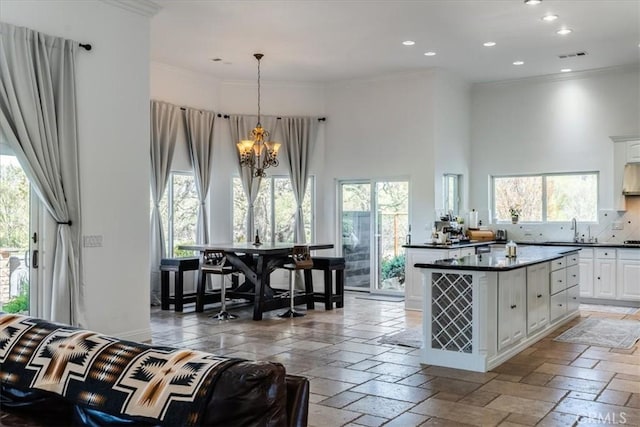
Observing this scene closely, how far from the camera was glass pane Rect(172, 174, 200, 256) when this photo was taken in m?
9.39

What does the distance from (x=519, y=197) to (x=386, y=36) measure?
425cm

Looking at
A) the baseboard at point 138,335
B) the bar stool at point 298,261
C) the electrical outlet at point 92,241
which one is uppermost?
the electrical outlet at point 92,241

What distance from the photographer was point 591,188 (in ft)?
31.5

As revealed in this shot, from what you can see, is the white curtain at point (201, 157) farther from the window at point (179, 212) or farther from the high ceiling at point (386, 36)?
the high ceiling at point (386, 36)

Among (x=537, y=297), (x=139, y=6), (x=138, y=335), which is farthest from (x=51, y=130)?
(x=537, y=297)

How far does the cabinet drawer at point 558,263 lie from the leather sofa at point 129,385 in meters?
5.39

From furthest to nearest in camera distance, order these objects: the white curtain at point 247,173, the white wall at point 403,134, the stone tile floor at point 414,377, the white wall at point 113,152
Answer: the white curtain at point 247,173
the white wall at point 403,134
the white wall at point 113,152
the stone tile floor at point 414,377

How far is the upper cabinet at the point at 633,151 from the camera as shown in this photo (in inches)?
356

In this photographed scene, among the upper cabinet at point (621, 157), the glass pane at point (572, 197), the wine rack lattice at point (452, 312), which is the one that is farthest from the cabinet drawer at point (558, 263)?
the glass pane at point (572, 197)

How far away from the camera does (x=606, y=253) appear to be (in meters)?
8.80

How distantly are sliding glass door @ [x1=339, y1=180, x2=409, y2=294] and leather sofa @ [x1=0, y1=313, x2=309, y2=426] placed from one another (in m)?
7.91

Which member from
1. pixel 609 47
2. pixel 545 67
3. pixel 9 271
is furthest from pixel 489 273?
pixel 545 67

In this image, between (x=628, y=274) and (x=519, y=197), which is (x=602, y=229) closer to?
(x=628, y=274)

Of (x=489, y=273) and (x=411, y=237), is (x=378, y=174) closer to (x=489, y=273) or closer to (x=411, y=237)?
(x=411, y=237)
